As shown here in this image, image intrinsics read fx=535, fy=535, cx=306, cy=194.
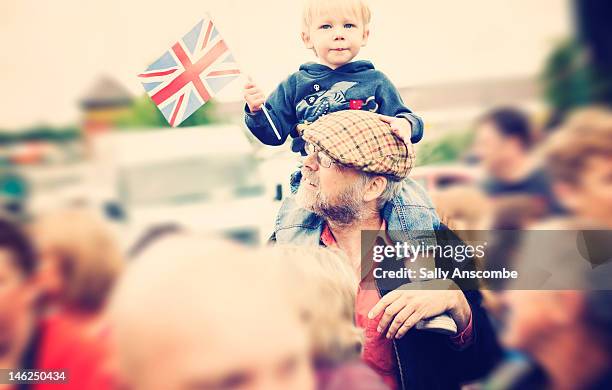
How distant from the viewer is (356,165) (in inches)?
77.0

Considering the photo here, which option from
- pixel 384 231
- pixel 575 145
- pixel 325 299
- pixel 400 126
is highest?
pixel 400 126

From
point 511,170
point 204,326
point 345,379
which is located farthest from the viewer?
point 511,170

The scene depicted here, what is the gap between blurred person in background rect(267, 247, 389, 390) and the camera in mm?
1817

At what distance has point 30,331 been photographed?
1876 millimetres

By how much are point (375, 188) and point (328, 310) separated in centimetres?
49

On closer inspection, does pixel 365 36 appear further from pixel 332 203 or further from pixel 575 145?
pixel 575 145

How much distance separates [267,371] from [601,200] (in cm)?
133

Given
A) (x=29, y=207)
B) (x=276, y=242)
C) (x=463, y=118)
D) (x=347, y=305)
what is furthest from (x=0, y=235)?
(x=463, y=118)

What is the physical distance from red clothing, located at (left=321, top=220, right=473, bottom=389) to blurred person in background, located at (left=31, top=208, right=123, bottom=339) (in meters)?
0.79

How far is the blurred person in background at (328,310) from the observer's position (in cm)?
182

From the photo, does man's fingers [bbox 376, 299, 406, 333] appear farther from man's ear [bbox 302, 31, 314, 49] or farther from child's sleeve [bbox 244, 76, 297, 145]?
man's ear [bbox 302, 31, 314, 49]

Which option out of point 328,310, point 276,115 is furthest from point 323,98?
point 328,310

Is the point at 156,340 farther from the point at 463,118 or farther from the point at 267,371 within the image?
the point at 463,118

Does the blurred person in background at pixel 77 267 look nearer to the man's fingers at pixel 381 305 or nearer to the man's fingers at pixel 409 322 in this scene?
the man's fingers at pixel 381 305
